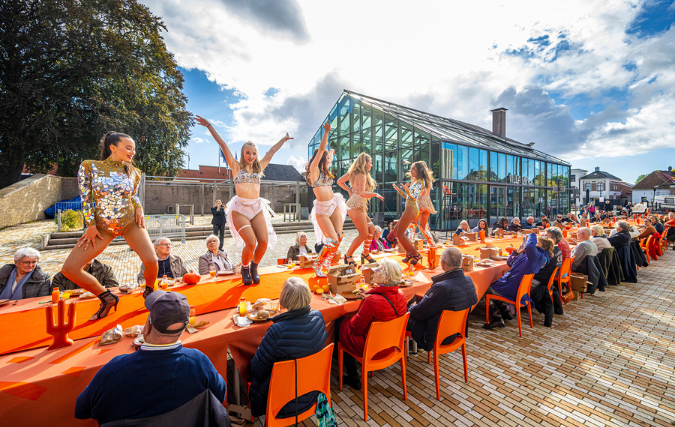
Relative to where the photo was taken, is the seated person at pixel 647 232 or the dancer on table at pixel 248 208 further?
the seated person at pixel 647 232

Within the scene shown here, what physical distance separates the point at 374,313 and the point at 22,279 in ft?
12.0

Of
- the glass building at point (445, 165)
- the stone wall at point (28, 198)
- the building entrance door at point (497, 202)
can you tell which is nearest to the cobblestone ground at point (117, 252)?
the stone wall at point (28, 198)

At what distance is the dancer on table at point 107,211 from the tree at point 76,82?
13401mm

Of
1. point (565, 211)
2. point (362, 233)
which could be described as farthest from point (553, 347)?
point (565, 211)

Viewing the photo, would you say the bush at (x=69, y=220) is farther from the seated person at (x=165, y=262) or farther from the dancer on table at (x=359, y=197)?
the dancer on table at (x=359, y=197)

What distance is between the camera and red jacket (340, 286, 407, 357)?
7.57 ft

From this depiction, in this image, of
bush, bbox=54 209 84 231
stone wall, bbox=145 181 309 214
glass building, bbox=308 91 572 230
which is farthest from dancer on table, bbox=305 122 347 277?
stone wall, bbox=145 181 309 214

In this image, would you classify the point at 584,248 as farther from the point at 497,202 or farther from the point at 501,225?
the point at 497,202

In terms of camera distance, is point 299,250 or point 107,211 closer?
point 107,211

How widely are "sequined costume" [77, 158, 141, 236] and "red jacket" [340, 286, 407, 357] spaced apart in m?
2.08

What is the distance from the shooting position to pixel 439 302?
2.55 metres

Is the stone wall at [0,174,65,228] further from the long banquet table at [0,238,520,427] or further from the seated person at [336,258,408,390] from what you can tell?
the seated person at [336,258,408,390]

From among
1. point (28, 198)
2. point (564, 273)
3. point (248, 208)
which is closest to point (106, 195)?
point (248, 208)

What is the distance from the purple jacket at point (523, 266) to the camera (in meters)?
3.54
